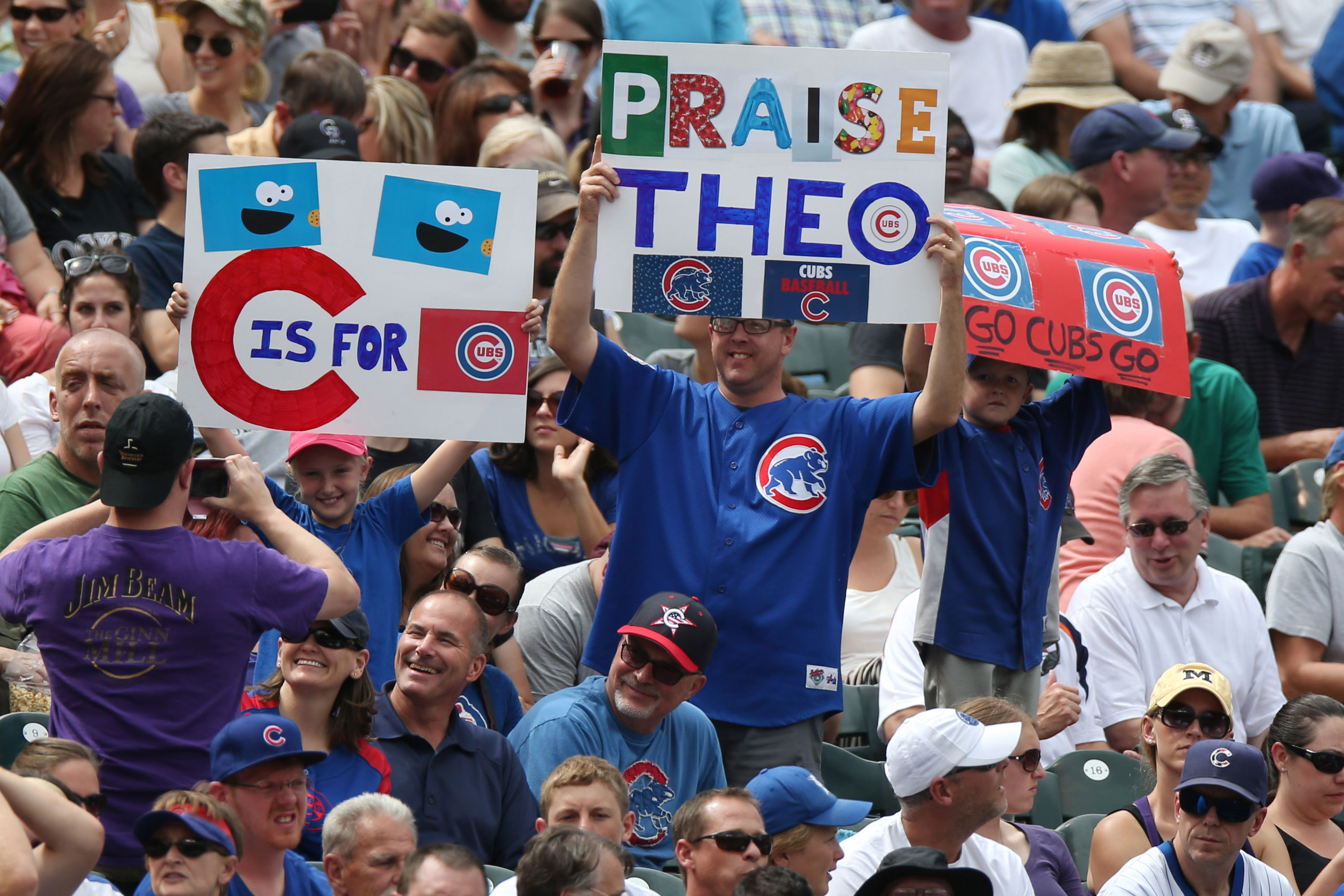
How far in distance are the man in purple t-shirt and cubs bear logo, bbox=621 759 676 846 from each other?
1.23 meters

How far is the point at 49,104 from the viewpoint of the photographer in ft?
25.1

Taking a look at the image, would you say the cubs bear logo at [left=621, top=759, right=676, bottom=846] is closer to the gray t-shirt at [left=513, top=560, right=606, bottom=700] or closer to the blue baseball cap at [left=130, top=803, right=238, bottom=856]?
the gray t-shirt at [left=513, top=560, right=606, bottom=700]

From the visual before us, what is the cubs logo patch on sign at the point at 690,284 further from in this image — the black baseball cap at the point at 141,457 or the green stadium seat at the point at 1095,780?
the green stadium seat at the point at 1095,780

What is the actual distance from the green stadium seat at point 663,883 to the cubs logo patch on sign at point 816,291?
162 cm

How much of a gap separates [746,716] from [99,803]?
192cm

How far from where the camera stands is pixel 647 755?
526 cm

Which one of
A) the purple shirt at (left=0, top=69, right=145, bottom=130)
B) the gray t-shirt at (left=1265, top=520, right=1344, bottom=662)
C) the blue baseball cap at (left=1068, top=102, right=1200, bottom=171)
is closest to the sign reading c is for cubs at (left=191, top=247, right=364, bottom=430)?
the purple shirt at (left=0, top=69, right=145, bottom=130)

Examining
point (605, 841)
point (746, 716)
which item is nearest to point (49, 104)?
point (746, 716)

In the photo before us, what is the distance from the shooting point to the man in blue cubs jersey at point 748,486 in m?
5.25

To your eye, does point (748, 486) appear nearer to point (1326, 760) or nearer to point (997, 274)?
point (997, 274)

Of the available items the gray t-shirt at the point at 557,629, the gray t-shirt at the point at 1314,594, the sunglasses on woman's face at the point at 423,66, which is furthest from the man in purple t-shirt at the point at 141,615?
the sunglasses on woman's face at the point at 423,66

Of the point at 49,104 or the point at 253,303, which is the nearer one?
the point at 253,303

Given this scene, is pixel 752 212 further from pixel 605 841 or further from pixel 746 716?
pixel 605 841

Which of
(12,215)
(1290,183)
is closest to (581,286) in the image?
(12,215)
